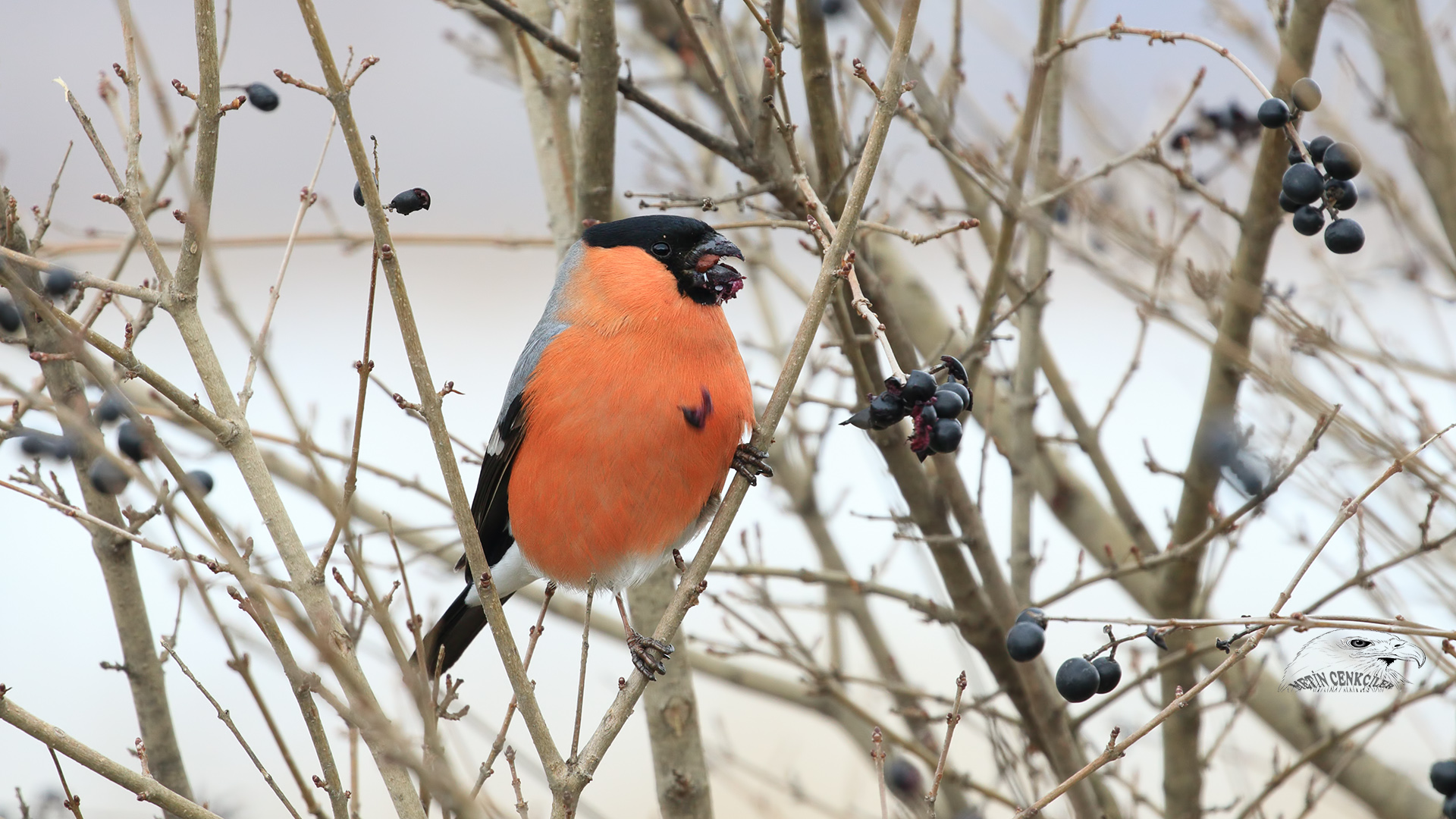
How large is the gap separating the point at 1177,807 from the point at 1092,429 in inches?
44.4

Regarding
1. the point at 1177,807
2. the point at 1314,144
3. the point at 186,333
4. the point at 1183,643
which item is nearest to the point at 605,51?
the point at 186,333

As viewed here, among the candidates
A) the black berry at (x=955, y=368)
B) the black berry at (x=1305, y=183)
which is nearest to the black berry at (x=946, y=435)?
the black berry at (x=955, y=368)

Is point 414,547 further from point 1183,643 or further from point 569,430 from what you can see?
point 1183,643

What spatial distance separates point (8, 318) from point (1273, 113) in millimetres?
2952

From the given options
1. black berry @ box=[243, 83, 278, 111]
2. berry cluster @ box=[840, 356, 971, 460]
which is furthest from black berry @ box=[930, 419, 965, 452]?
black berry @ box=[243, 83, 278, 111]

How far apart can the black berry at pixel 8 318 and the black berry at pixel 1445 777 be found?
11.2 feet

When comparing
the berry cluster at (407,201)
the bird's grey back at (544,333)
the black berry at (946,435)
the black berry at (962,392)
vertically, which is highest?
the bird's grey back at (544,333)

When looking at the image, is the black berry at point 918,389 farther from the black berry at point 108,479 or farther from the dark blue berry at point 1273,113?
the black berry at point 108,479

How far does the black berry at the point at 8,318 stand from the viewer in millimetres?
3037

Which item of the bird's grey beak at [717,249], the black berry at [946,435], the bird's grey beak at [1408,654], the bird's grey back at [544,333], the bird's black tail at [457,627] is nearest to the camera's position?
the bird's grey beak at [1408,654]

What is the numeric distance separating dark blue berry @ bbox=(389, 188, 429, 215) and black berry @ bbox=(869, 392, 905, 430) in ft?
3.25

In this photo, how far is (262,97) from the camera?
10.8 ft

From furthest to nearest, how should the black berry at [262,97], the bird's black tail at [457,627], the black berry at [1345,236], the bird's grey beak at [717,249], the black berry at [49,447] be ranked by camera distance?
the bird's black tail at [457,627], the bird's grey beak at [717,249], the black berry at [262,97], the black berry at [49,447], the black berry at [1345,236]

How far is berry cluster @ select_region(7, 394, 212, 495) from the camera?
8.78 feet
